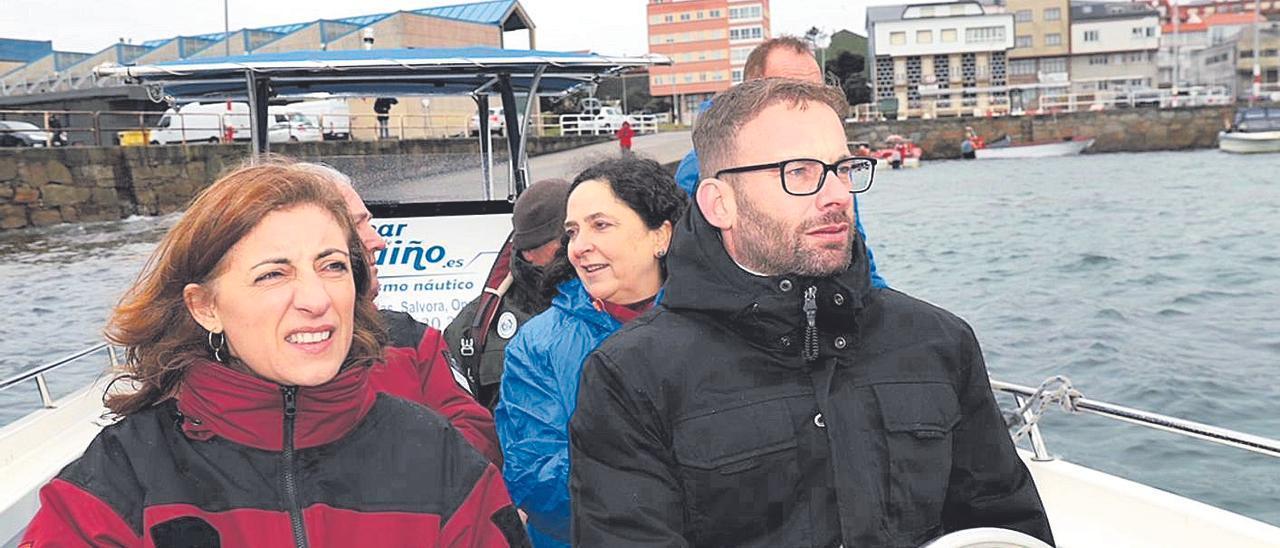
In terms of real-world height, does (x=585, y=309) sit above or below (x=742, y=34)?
below

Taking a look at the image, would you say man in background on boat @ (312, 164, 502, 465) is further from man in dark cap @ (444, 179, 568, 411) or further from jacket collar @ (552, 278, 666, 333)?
man in dark cap @ (444, 179, 568, 411)

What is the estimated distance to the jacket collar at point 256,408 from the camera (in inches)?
67.5

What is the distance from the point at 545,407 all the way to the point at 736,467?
751 mm

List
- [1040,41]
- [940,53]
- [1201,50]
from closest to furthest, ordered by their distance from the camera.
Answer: [940,53], [1040,41], [1201,50]

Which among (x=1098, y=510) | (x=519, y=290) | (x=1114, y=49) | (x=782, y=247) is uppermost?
(x=1114, y=49)

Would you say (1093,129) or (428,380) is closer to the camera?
(428,380)

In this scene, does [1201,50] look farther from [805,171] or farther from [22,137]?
[805,171]

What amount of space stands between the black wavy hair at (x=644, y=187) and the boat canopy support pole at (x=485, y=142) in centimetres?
321

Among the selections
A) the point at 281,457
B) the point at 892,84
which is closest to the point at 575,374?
the point at 281,457

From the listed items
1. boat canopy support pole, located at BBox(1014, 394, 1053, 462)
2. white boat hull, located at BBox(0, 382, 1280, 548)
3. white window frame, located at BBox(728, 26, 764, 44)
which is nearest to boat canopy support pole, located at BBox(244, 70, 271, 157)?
white boat hull, located at BBox(0, 382, 1280, 548)

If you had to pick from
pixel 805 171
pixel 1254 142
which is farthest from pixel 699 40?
pixel 805 171

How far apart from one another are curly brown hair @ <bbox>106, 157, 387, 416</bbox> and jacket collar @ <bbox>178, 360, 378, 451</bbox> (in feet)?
0.18

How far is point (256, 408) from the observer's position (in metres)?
1.72

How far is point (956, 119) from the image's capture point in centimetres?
5703
